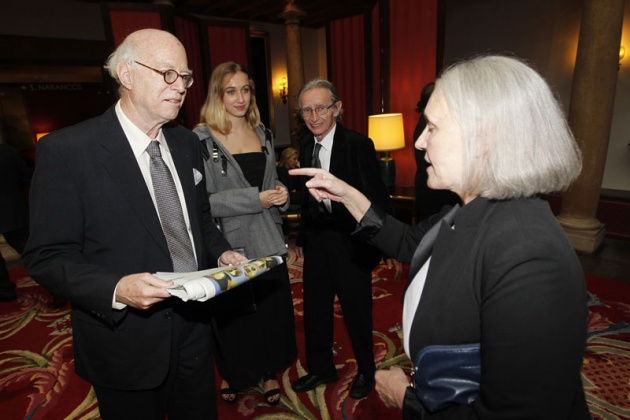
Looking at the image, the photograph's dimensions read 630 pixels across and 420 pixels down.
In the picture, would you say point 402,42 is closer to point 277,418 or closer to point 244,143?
point 244,143

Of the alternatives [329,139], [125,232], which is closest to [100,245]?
[125,232]

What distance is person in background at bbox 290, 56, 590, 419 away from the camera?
0.78m

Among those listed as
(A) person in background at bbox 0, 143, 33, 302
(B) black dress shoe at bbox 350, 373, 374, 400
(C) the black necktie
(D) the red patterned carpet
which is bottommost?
(D) the red patterned carpet

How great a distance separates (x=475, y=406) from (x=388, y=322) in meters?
2.46

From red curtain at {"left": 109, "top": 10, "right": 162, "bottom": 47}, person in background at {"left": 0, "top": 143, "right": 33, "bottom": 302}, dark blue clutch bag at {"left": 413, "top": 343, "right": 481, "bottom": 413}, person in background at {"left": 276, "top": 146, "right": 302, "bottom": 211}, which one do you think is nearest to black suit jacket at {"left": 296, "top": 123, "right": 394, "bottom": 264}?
person in background at {"left": 276, "top": 146, "right": 302, "bottom": 211}

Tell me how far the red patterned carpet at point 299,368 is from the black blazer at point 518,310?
163cm

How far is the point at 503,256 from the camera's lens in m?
0.82

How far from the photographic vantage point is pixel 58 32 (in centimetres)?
721

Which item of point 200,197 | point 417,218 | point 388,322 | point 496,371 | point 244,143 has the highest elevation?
point 244,143

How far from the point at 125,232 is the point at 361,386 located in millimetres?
1761

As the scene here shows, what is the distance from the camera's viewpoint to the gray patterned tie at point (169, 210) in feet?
4.69

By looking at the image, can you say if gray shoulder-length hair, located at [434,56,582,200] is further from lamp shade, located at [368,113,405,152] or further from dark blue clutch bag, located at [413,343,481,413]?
lamp shade, located at [368,113,405,152]

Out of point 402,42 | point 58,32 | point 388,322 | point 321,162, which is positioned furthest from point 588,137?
point 58,32

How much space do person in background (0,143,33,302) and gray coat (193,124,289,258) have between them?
10.1 ft
